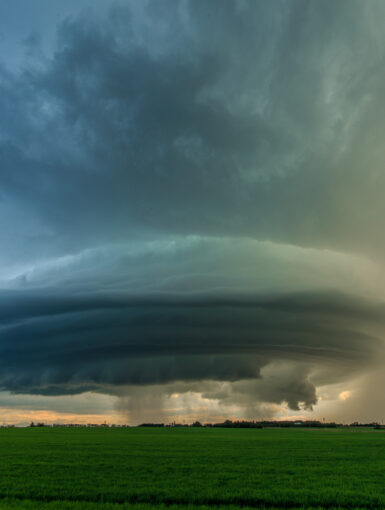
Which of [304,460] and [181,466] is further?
[304,460]

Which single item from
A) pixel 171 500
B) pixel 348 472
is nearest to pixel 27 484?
pixel 171 500

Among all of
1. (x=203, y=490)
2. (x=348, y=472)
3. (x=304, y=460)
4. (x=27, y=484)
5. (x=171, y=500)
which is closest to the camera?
(x=171, y=500)

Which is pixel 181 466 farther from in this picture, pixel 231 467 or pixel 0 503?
pixel 0 503

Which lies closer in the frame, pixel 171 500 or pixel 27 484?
pixel 171 500

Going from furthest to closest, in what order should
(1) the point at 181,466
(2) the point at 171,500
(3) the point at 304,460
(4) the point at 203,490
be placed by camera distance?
1. (3) the point at 304,460
2. (1) the point at 181,466
3. (4) the point at 203,490
4. (2) the point at 171,500

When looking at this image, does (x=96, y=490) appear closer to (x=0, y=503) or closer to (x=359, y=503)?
(x=0, y=503)

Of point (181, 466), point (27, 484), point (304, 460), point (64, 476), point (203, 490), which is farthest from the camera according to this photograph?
point (304, 460)

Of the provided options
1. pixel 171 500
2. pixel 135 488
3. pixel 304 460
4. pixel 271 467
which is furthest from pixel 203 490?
pixel 304 460

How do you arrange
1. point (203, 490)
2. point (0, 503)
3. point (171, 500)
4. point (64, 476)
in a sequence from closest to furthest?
point (0, 503), point (171, 500), point (203, 490), point (64, 476)

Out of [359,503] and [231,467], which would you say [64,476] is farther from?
[359,503]
